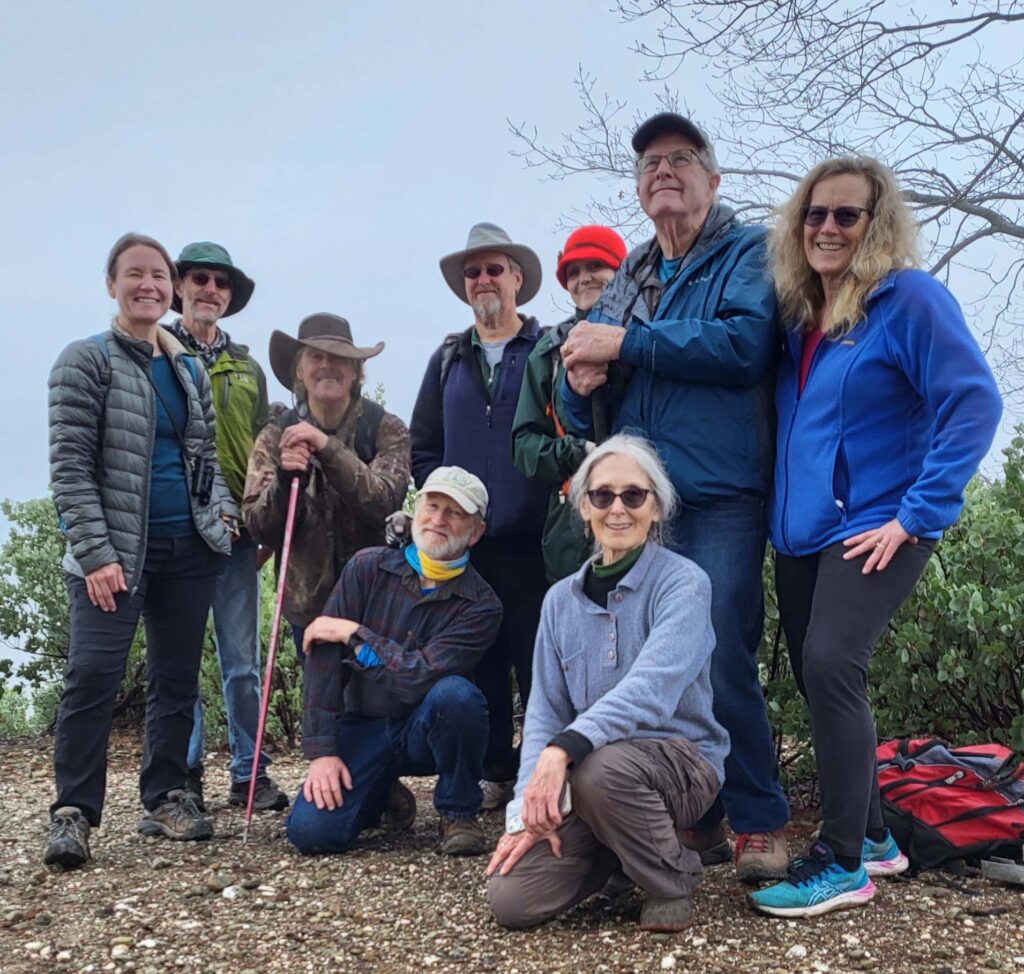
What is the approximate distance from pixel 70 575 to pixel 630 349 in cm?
256

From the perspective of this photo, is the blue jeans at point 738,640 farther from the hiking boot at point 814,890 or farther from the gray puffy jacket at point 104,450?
the gray puffy jacket at point 104,450

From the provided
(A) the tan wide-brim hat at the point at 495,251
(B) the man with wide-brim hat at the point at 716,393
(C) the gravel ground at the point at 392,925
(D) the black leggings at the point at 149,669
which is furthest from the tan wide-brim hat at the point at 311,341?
(C) the gravel ground at the point at 392,925

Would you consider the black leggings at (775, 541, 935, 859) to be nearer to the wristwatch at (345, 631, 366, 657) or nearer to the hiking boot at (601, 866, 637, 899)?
the hiking boot at (601, 866, 637, 899)

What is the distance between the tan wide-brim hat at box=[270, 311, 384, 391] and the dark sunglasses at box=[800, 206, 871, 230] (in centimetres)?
220

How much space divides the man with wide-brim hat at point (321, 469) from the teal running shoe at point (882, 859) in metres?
2.33

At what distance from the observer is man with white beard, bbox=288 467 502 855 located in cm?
445

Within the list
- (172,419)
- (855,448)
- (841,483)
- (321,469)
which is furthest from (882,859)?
(172,419)

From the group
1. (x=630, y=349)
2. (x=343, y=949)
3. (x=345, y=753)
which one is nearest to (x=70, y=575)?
(x=345, y=753)

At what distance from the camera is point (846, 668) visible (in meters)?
3.40

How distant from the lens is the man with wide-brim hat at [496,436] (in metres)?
4.82

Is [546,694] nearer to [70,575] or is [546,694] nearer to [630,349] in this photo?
[630,349]

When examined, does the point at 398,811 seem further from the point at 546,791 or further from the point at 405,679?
the point at 546,791

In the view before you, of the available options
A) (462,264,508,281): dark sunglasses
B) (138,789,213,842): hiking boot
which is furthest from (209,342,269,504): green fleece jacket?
(138,789,213,842): hiking boot

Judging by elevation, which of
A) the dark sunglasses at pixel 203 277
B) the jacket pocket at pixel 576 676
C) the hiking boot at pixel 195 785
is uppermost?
the dark sunglasses at pixel 203 277
